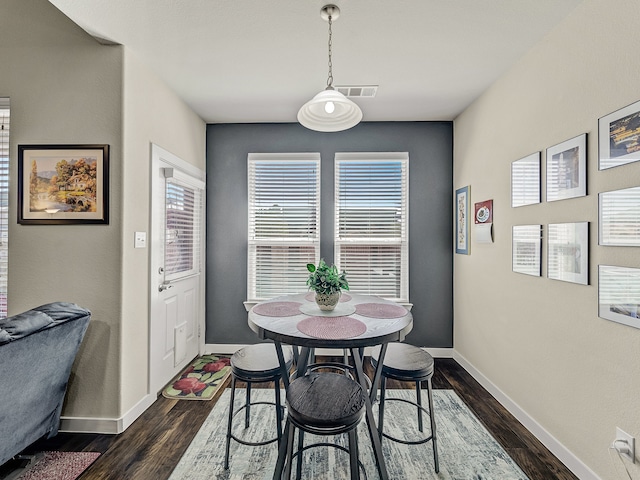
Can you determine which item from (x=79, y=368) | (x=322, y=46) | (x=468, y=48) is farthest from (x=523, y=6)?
(x=79, y=368)

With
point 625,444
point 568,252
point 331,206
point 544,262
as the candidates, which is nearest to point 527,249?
point 544,262

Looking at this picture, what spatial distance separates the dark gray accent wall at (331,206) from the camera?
3.61 meters

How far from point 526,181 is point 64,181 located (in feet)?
10.8

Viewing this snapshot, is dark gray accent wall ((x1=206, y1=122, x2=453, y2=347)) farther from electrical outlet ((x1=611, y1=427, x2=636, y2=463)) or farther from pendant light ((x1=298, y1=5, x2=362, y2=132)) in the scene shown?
electrical outlet ((x1=611, y1=427, x2=636, y2=463))

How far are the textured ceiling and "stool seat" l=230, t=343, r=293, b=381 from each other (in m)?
2.10

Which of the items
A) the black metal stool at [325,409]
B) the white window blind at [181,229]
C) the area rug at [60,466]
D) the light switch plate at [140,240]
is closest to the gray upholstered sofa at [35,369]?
Answer: the area rug at [60,466]

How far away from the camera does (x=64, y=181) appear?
2.21 metres

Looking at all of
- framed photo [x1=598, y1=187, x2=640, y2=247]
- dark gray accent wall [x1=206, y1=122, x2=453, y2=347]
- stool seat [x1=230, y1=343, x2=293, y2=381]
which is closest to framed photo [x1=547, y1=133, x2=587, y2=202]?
framed photo [x1=598, y1=187, x2=640, y2=247]

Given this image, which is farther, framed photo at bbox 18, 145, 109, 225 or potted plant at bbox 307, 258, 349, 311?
framed photo at bbox 18, 145, 109, 225

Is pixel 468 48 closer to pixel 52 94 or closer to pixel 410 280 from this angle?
pixel 410 280

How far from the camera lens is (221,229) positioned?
3674 millimetres

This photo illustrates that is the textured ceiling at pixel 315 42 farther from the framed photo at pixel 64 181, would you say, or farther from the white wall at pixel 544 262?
the framed photo at pixel 64 181

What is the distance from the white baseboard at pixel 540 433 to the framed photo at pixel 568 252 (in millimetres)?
1026

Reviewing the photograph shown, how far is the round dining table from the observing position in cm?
152
